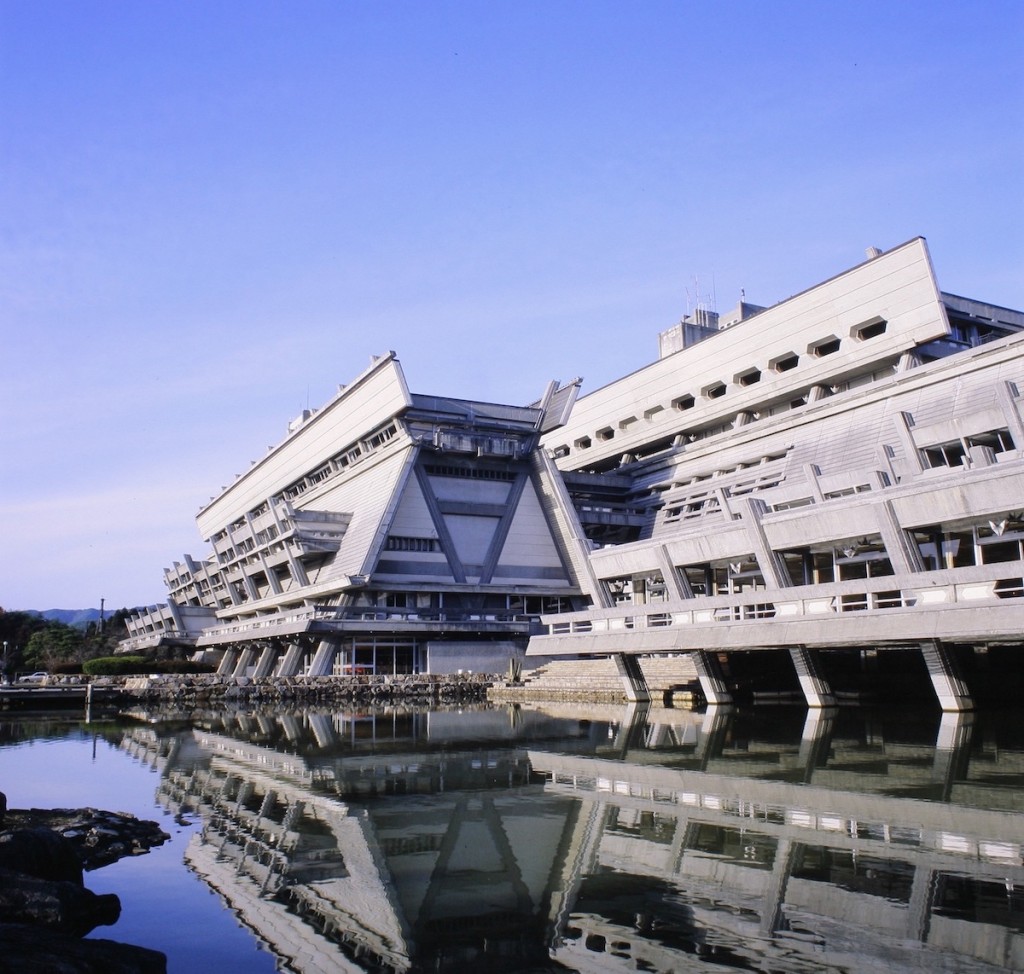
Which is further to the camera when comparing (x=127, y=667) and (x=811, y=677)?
(x=127, y=667)

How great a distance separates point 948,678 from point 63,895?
24206 mm

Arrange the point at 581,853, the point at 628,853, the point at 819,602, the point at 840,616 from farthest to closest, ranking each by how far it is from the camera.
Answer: the point at 819,602
the point at 840,616
the point at 581,853
the point at 628,853

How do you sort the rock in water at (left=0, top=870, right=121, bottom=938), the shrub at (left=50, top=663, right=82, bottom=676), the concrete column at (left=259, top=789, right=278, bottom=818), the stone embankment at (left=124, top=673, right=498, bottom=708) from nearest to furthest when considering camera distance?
1. the rock in water at (left=0, top=870, right=121, bottom=938)
2. the concrete column at (left=259, top=789, right=278, bottom=818)
3. the stone embankment at (left=124, top=673, right=498, bottom=708)
4. the shrub at (left=50, top=663, right=82, bottom=676)

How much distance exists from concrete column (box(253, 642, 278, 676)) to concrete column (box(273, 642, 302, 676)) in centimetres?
538

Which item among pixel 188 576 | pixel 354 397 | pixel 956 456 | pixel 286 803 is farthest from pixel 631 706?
pixel 188 576

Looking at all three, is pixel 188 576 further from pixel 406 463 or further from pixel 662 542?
pixel 662 542

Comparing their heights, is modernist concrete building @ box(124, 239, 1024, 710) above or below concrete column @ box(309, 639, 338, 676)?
above

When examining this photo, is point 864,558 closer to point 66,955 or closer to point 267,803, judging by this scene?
point 267,803

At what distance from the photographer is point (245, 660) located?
76625 mm

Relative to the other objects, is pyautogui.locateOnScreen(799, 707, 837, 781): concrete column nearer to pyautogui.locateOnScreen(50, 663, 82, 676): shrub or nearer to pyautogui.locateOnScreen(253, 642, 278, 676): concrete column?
pyautogui.locateOnScreen(253, 642, 278, 676): concrete column

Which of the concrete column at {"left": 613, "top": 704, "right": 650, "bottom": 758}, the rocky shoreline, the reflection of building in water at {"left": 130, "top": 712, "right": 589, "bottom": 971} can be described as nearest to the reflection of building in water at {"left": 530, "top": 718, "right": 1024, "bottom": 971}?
the reflection of building in water at {"left": 130, "top": 712, "right": 589, "bottom": 971}

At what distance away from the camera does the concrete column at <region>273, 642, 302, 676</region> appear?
64188 millimetres

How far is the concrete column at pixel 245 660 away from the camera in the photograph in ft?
251

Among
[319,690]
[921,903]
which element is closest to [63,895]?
[921,903]
